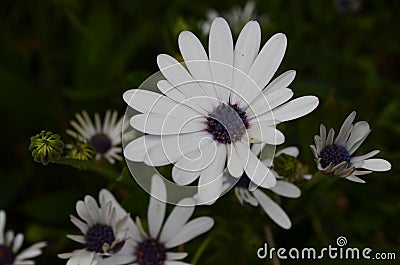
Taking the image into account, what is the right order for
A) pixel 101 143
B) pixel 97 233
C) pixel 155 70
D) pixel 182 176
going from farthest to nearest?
1. pixel 155 70
2. pixel 101 143
3. pixel 97 233
4. pixel 182 176

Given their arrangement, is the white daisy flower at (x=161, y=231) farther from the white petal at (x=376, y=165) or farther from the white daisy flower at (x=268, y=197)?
the white petal at (x=376, y=165)

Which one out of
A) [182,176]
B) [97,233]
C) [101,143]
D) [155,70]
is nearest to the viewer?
[182,176]

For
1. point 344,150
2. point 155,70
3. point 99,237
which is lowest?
point 99,237

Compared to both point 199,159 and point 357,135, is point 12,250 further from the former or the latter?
point 357,135

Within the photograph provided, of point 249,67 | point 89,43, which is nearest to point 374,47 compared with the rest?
point 89,43

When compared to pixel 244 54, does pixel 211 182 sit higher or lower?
lower

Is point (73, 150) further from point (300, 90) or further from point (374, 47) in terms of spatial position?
point (374, 47)

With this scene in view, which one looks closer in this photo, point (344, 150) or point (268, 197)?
point (344, 150)

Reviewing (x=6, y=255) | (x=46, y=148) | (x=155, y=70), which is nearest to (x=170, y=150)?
(x=46, y=148)
